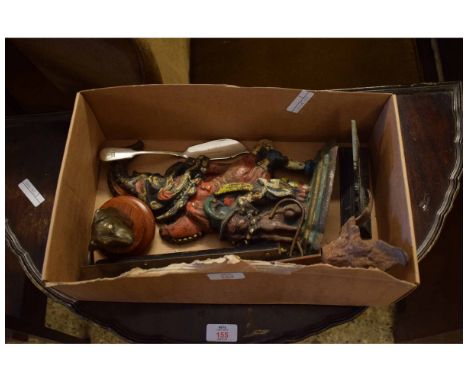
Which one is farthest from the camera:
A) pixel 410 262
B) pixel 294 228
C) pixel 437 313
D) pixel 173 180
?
pixel 437 313

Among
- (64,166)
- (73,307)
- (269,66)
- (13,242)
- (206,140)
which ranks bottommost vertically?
(73,307)

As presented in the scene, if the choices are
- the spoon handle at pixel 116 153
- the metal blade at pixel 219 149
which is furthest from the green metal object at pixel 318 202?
the spoon handle at pixel 116 153

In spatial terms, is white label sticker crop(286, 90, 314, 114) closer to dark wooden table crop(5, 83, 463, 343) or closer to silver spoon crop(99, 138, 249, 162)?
silver spoon crop(99, 138, 249, 162)

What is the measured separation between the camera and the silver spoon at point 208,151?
1.22 m

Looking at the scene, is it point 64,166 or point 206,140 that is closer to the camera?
point 64,166

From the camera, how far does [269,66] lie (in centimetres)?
150

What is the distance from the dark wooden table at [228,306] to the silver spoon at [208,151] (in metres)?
0.14

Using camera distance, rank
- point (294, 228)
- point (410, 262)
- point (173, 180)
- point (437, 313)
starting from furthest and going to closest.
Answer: point (437, 313)
point (173, 180)
point (294, 228)
point (410, 262)

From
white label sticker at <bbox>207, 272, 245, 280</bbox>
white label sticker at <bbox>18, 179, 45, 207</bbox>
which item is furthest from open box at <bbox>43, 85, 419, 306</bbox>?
white label sticker at <bbox>18, 179, 45, 207</bbox>

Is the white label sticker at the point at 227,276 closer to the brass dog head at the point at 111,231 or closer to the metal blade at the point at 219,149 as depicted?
the brass dog head at the point at 111,231

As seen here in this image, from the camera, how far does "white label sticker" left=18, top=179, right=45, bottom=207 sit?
3.97 feet

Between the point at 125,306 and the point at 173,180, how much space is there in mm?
300

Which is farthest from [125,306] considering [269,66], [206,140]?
[269,66]

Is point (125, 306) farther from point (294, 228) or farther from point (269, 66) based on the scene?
point (269, 66)
